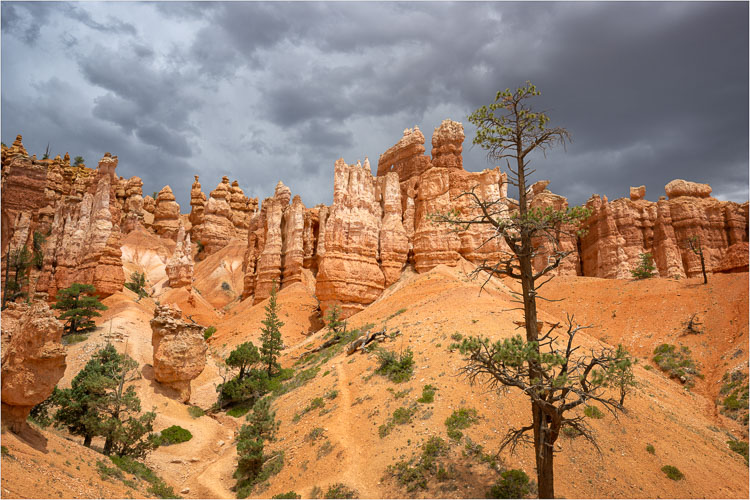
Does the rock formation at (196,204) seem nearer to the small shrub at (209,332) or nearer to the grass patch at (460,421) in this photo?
the small shrub at (209,332)

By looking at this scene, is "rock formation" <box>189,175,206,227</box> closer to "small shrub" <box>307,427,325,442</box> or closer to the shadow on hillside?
the shadow on hillside

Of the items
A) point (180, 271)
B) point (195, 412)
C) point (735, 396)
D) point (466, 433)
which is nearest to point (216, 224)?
point (180, 271)

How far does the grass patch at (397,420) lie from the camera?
18203 mm

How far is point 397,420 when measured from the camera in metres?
18.5

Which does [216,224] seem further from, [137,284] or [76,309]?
[76,309]

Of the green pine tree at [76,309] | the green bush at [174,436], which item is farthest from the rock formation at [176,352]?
the green pine tree at [76,309]

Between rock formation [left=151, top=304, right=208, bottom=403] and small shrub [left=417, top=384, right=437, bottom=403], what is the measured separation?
1523cm

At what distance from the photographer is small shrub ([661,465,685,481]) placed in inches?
623

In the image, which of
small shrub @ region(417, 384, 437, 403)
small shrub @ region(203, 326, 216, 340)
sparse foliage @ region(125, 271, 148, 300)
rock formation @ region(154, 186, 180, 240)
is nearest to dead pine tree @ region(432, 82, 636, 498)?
small shrub @ region(417, 384, 437, 403)

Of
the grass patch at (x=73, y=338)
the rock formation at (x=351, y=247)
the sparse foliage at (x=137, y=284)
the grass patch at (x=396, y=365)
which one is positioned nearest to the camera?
the grass patch at (x=396, y=365)

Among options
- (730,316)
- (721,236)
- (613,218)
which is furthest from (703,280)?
(721,236)

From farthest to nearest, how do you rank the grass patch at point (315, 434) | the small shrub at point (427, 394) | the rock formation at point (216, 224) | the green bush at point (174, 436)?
the rock formation at point (216, 224), the green bush at point (174, 436), the grass patch at point (315, 434), the small shrub at point (427, 394)

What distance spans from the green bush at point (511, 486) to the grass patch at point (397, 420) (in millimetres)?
4947

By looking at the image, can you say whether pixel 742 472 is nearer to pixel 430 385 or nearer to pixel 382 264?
pixel 430 385
